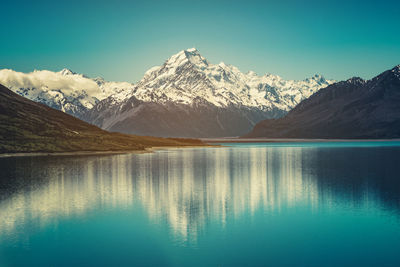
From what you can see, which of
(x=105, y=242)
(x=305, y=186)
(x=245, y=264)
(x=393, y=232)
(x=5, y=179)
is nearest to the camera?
(x=245, y=264)

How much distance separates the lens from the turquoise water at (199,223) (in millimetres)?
35656

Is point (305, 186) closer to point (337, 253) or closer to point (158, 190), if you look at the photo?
point (158, 190)

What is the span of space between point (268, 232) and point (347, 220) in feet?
38.0

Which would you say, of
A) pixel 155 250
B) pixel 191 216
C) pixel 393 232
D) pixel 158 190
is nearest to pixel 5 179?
pixel 158 190

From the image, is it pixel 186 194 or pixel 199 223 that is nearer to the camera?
pixel 199 223

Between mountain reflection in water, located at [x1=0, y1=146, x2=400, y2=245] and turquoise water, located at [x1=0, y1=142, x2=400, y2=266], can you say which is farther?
mountain reflection in water, located at [x1=0, y1=146, x2=400, y2=245]

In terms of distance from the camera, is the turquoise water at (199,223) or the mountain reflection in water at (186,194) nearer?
the turquoise water at (199,223)

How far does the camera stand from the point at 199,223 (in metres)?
47.2

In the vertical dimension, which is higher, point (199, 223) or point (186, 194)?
point (186, 194)

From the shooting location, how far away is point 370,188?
73188mm

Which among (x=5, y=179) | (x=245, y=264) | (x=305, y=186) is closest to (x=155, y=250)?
(x=245, y=264)

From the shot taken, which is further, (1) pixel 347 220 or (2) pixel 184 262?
(1) pixel 347 220

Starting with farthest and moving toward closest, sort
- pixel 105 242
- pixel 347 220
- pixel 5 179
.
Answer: pixel 5 179 < pixel 347 220 < pixel 105 242

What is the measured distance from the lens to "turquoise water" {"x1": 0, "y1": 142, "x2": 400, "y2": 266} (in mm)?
35656
